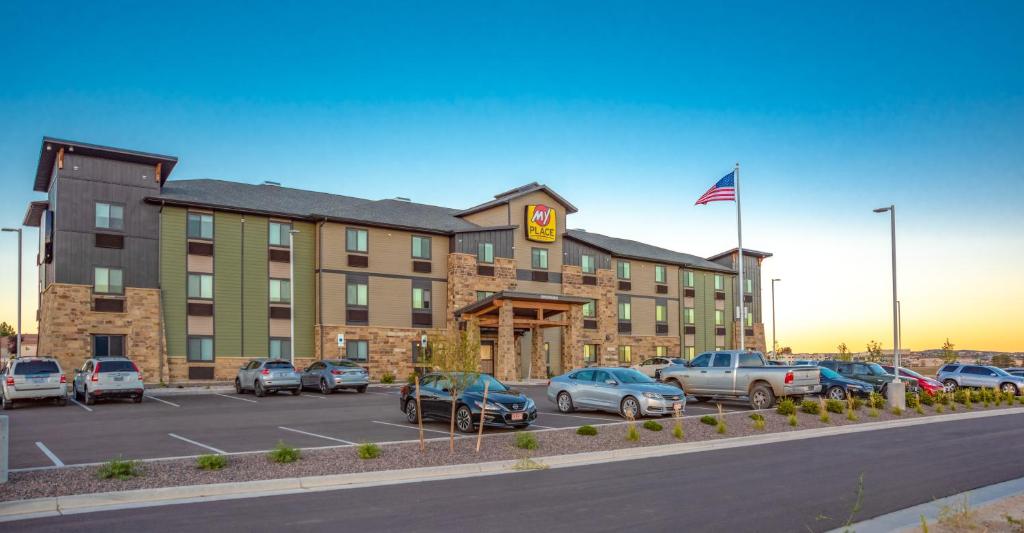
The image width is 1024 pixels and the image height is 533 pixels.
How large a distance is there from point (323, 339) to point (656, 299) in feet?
92.2

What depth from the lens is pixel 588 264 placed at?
178 ft

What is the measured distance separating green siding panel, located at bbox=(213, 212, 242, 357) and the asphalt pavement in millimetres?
29792

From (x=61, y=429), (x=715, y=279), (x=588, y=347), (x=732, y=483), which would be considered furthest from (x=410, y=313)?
(x=732, y=483)

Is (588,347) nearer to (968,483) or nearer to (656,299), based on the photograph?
(656,299)

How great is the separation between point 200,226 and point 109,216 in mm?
4134

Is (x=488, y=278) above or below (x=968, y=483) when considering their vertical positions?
above

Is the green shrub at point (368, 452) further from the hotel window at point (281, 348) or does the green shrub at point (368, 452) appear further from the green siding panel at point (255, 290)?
the hotel window at point (281, 348)

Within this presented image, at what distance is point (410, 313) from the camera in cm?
4553

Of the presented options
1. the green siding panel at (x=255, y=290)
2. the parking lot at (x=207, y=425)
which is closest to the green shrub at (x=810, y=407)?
the parking lot at (x=207, y=425)

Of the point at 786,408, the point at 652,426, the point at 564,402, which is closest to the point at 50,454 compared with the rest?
the point at 652,426

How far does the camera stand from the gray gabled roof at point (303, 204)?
40.1m

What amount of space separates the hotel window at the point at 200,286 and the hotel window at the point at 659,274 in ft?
110

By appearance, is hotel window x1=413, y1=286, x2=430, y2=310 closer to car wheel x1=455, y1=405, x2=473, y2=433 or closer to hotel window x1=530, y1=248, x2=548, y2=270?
hotel window x1=530, y1=248, x2=548, y2=270

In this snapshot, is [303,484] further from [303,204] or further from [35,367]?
[303,204]
